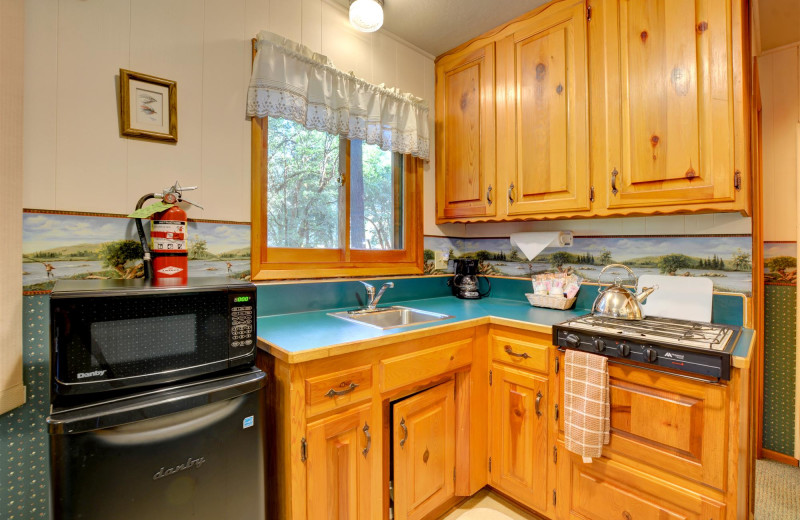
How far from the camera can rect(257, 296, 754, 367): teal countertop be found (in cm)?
118

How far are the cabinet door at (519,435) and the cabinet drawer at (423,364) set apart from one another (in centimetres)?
24

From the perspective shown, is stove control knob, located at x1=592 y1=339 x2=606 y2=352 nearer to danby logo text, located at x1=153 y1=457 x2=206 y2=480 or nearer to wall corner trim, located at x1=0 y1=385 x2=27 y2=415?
danby logo text, located at x1=153 y1=457 x2=206 y2=480

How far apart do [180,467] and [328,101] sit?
1672 mm

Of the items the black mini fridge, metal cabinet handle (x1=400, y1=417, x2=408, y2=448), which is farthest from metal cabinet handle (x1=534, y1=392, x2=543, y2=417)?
the black mini fridge

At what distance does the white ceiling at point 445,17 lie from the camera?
1.92 m

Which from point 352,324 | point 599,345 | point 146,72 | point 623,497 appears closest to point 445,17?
point 146,72

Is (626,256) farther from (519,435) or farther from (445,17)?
(445,17)

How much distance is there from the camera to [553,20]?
1860 mm

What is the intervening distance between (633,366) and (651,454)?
32 centimetres

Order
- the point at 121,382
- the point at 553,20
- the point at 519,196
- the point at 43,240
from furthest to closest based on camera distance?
the point at 519,196 < the point at 553,20 < the point at 43,240 < the point at 121,382

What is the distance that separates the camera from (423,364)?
1.50m

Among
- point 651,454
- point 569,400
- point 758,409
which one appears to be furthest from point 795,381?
point 569,400

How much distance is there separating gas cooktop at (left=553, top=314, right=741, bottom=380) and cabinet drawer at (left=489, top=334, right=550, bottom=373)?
108mm

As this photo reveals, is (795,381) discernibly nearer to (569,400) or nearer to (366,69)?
(569,400)
